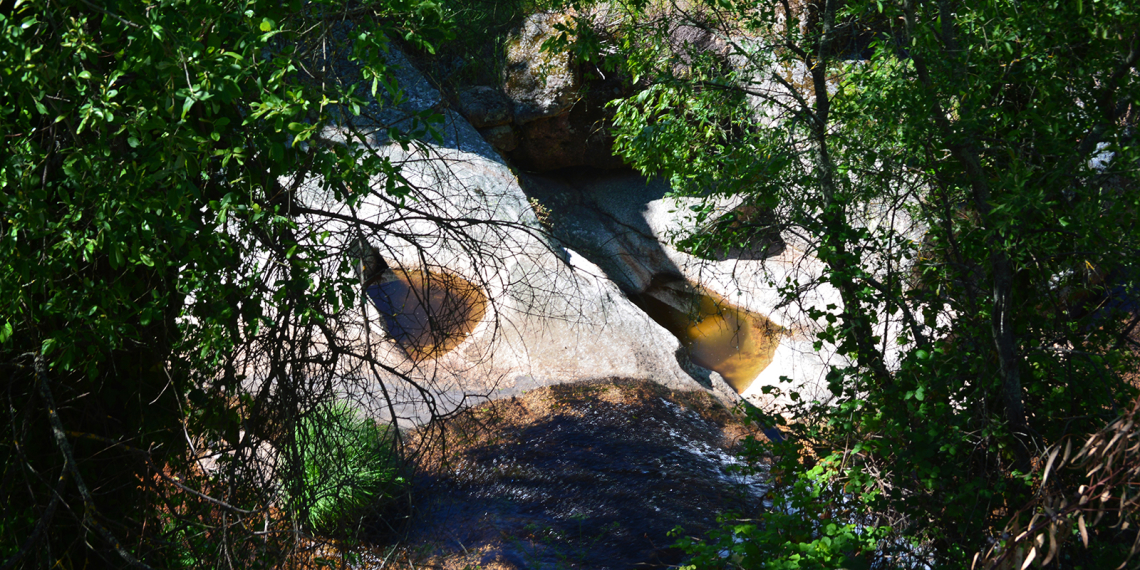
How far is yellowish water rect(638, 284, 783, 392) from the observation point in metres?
11.0

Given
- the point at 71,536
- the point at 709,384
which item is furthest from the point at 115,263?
the point at 709,384

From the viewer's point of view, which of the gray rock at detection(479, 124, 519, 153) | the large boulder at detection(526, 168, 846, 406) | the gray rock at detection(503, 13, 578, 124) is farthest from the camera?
the gray rock at detection(479, 124, 519, 153)

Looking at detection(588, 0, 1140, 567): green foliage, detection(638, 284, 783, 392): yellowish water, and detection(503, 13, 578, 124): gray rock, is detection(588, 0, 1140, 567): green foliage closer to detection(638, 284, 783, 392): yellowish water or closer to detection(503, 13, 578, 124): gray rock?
detection(638, 284, 783, 392): yellowish water

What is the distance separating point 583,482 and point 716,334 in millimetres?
5794

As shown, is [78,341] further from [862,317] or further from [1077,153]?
[1077,153]

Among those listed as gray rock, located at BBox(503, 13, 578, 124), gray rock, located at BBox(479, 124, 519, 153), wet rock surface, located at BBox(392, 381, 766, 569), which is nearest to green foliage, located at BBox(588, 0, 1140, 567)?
wet rock surface, located at BBox(392, 381, 766, 569)

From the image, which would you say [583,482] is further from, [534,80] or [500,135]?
[534,80]

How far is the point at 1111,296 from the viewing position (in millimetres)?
4250

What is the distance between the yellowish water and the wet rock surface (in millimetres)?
2857

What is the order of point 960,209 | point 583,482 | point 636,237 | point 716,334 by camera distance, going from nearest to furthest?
1. point 960,209
2. point 583,482
3. point 716,334
4. point 636,237

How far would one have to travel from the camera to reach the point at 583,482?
272 inches

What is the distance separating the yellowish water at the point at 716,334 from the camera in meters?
11.0

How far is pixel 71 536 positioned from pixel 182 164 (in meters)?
2.52

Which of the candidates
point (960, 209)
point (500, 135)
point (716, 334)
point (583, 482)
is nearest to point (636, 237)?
point (716, 334)
